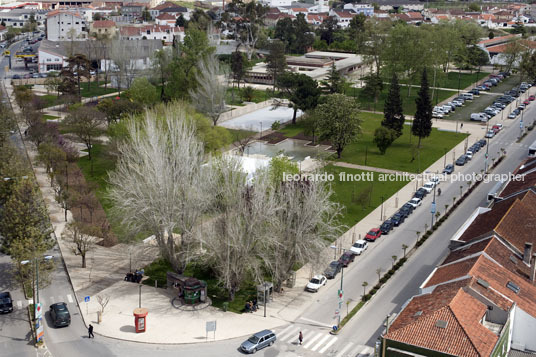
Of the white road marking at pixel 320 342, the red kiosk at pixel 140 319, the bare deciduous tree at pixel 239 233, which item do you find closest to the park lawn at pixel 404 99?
the bare deciduous tree at pixel 239 233

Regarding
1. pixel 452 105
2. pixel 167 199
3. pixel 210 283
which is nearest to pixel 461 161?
pixel 452 105

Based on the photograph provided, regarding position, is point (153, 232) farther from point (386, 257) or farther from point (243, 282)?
point (386, 257)

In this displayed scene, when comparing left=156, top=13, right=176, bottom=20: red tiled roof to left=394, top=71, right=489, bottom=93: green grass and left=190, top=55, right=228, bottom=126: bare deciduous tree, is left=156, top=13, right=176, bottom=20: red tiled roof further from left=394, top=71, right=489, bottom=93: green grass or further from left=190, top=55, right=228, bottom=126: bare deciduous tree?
left=190, top=55, right=228, bottom=126: bare deciduous tree

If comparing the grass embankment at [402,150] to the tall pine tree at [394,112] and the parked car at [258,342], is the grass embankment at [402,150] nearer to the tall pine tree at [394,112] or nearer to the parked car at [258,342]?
the tall pine tree at [394,112]

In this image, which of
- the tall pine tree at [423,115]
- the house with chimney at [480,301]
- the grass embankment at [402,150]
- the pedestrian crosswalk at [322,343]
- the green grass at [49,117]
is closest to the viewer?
the house with chimney at [480,301]

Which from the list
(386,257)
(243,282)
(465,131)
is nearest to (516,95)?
(465,131)

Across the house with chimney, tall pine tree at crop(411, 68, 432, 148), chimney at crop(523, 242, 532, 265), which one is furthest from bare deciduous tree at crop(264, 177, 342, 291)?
tall pine tree at crop(411, 68, 432, 148)
